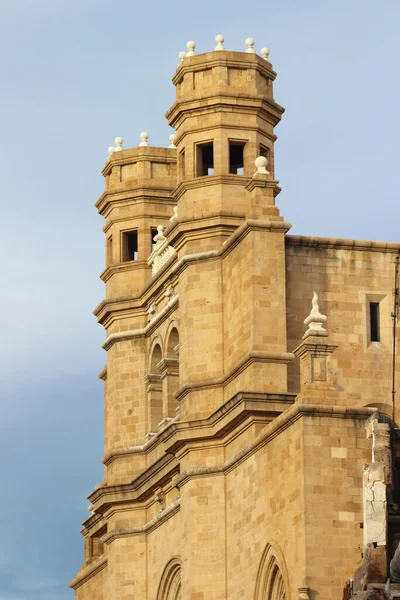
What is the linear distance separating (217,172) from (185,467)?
25.6 ft

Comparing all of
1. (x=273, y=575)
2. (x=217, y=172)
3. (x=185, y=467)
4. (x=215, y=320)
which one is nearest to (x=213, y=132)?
(x=217, y=172)

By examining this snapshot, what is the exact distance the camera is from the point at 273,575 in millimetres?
53281

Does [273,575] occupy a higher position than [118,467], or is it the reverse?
[118,467]

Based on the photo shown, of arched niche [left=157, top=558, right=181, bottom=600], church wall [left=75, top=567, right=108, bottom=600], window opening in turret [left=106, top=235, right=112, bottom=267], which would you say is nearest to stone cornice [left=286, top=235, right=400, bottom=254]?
arched niche [left=157, top=558, right=181, bottom=600]

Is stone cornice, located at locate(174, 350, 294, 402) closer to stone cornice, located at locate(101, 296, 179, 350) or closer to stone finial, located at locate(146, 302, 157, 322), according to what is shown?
stone cornice, located at locate(101, 296, 179, 350)

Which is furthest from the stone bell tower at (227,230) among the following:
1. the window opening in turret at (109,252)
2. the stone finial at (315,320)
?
the window opening in turret at (109,252)

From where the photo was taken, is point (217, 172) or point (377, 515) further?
point (217, 172)

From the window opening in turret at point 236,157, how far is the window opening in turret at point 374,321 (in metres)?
5.94

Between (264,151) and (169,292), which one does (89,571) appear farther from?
(264,151)

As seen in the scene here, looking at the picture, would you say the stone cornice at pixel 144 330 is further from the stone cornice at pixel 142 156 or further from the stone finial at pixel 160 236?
the stone cornice at pixel 142 156

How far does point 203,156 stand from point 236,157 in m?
0.98

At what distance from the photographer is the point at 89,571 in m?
70.9

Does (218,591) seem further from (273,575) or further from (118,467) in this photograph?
(118,467)

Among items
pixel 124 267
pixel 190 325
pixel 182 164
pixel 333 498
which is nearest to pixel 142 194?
pixel 124 267
